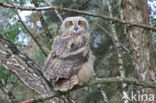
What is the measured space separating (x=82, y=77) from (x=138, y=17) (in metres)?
1.79

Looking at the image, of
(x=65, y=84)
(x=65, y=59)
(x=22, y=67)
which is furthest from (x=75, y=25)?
(x=65, y=84)

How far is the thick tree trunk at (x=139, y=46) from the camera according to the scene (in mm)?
3717

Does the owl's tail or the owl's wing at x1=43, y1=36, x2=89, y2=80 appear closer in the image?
the owl's tail

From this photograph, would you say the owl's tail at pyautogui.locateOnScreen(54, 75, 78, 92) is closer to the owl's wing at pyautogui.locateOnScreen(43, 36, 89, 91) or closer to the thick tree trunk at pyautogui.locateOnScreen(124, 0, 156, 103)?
the owl's wing at pyautogui.locateOnScreen(43, 36, 89, 91)

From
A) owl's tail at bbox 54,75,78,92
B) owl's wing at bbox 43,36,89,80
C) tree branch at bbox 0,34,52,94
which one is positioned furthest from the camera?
tree branch at bbox 0,34,52,94

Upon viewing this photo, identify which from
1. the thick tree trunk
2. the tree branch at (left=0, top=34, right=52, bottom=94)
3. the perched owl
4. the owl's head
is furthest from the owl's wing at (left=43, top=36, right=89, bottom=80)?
the thick tree trunk

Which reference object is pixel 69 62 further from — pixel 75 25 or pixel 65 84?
pixel 75 25

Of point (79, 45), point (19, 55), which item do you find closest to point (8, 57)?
point (19, 55)

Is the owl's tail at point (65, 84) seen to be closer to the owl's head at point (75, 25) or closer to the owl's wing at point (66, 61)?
the owl's wing at point (66, 61)

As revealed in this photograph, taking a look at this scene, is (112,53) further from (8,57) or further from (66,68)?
(66,68)

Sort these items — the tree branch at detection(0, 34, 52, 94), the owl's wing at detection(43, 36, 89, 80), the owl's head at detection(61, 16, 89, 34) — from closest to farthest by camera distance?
the owl's wing at detection(43, 36, 89, 80), the owl's head at detection(61, 16, 89, 34), the tree branch at detection(0, 34, 52, 94)

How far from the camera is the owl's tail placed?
A: 7.63ft

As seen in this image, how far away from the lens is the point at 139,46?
3.78 metres

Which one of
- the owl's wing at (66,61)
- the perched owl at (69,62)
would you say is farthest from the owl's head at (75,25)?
the owl's wing at (66,61)
